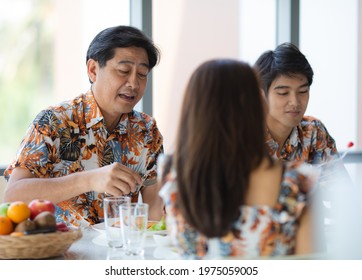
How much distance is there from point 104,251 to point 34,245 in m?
0.21

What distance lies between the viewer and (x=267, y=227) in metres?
1.13

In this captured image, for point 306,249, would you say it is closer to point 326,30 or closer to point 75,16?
point 75,16

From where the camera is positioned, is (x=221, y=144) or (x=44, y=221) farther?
(x=44, y=221)

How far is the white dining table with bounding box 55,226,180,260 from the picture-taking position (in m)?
1.45

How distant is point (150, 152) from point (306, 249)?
49.3 inches

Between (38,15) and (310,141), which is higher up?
(38,15)

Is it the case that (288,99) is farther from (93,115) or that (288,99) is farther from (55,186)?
(55,186)

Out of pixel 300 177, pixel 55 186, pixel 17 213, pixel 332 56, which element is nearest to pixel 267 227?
pixel 300 177

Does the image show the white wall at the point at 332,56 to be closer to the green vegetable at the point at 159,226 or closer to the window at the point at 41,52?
the window at the point at 41,52

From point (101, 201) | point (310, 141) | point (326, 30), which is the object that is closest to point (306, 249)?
point (101, 201)

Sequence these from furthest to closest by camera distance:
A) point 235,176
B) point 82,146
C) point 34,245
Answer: point 82,146
point 34,245
point 235,176

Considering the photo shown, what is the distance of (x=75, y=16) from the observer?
4.33m

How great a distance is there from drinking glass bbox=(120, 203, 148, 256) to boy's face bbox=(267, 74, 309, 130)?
1050mm
